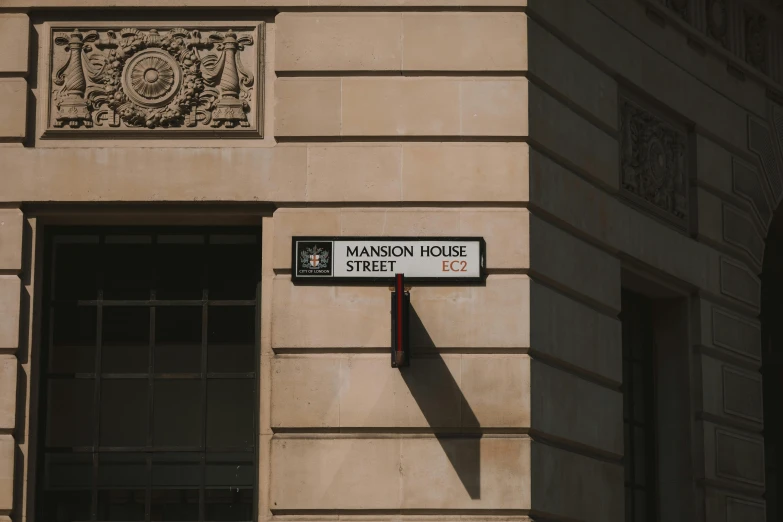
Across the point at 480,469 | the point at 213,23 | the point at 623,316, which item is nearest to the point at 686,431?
the point at 623,316

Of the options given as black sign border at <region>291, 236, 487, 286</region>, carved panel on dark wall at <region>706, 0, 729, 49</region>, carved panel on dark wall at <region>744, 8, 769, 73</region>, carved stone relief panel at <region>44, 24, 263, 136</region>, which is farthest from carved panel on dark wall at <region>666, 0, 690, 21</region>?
carved stone relief panel at <region>44, 24, 263, 136</region>

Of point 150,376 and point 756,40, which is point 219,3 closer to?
point 150,376

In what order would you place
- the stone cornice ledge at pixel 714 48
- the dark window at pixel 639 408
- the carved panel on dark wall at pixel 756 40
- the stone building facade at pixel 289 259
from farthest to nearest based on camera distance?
the carved panel on dark wall at pixel 756 40
the stone cornice ledge at pixel 714 48
the dark window at pixel 639 408
the stone building facade at pixel 289 259

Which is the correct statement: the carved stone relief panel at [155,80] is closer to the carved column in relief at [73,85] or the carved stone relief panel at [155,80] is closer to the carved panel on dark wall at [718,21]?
the carved column in relief at [73,85]

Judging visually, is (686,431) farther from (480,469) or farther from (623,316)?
(480,469)

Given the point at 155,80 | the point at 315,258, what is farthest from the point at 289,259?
the point at 155,80

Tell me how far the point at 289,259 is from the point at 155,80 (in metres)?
2.42

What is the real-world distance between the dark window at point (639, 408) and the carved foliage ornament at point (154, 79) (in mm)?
5916

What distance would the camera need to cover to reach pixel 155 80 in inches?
627

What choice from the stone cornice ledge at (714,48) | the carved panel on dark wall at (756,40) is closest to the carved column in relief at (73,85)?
the stone cornice ledge at (714,48)

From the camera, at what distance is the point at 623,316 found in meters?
18.9

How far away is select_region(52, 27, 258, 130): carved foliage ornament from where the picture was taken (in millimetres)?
15859

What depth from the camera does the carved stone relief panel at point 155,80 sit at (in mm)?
15852

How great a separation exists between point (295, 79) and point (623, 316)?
5.58 m
